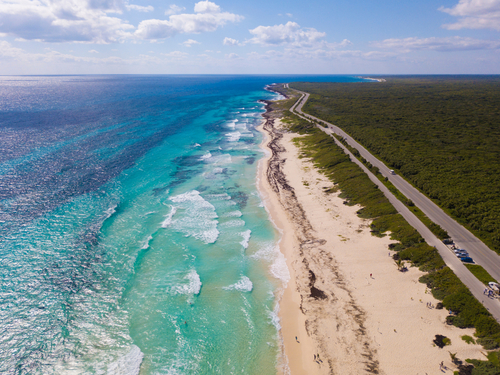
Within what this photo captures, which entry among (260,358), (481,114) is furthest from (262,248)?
(481,114)

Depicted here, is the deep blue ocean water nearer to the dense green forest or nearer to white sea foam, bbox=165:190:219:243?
white sea foam, bbox=165:190:219:243

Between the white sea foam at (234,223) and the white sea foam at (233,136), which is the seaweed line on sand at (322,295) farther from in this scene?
the white sea foam at (233,136)

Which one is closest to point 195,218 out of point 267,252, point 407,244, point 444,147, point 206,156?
point 267,252

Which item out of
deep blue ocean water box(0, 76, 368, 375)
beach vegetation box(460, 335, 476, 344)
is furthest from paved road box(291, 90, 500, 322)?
deep blue ocean water box(0, 76, 368, 375)

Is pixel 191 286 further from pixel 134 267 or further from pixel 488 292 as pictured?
pixel 488 292

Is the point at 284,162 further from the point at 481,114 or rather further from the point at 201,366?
the point at 481,114
